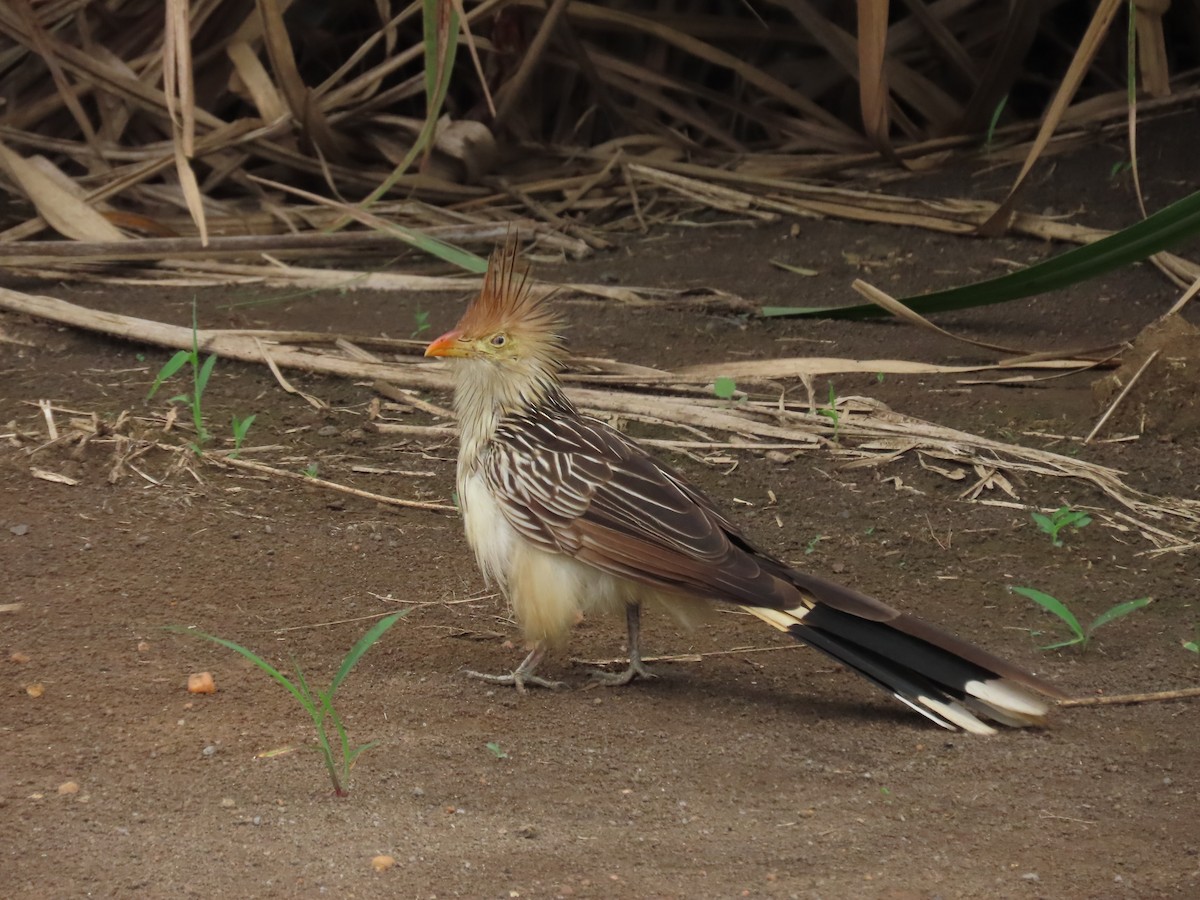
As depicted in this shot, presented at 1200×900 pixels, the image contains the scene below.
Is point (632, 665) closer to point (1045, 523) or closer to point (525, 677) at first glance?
point (525, 677)

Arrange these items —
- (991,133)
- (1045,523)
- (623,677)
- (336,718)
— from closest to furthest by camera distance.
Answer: (336,718) → (623,677) → (1045,523) → (991,133)

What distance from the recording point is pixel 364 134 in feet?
25.1

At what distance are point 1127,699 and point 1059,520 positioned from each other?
0.90m

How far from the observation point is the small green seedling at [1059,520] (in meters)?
4.35

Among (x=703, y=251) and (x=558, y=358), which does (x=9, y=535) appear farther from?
(x=703, y=251)

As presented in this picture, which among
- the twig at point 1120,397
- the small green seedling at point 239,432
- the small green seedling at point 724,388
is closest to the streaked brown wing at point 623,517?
the small green seedling at point 239,432

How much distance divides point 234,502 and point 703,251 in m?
3.29

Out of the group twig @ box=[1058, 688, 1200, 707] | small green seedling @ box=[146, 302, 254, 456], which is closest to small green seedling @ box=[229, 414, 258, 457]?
small green seedling @ box=[146, 302, 254, 456]

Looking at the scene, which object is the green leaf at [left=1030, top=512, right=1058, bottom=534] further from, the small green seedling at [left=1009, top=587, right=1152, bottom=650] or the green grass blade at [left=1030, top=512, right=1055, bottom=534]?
the small green seedling at [left=1009, top=587, right=1152, bottom=650]

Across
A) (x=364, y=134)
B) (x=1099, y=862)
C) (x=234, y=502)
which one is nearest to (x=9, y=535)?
(x=234, y=502)

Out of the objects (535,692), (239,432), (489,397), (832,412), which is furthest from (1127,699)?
(239,432)

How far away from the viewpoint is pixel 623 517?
372 cm

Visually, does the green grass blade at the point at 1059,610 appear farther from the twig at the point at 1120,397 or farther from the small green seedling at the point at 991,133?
the small green seedling at the point at 991,133

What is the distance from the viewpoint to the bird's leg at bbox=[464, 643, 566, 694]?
3752 millimetres
